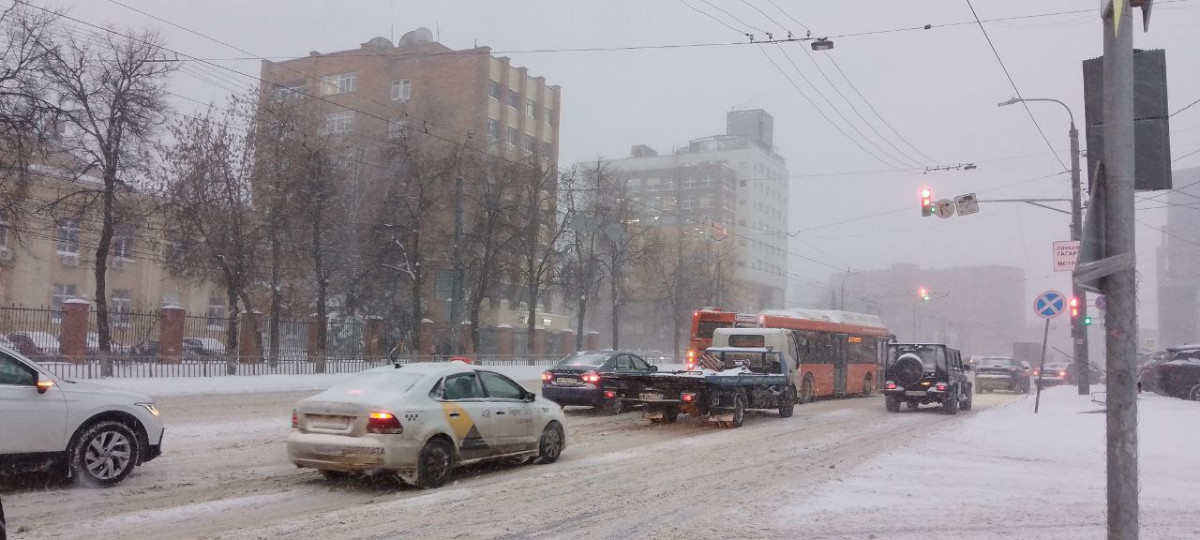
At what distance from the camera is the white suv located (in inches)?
328

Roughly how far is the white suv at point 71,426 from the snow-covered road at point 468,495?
267 mm

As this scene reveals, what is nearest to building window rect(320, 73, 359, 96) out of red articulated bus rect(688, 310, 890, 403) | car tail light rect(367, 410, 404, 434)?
red articulated bus rect(688, 310, 890, 403)

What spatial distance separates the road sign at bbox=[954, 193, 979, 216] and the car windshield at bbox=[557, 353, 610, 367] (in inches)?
404

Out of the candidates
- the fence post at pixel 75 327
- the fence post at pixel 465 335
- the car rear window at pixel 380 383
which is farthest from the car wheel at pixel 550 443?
the fence post at pixel 465 335

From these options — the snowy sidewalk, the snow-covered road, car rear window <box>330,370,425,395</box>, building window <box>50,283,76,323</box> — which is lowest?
the snow-covered road

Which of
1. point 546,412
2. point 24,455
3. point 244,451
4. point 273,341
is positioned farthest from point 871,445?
point 273,341

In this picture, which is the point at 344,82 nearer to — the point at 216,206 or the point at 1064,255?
the point at 216,206

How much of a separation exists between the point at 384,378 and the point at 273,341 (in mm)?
28261

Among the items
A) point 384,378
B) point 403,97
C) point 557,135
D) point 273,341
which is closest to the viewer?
point 384,378

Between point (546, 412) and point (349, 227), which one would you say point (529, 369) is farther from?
point (546, 412)

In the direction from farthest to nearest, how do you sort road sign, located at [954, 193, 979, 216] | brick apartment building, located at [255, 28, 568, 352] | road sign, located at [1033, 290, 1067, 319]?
brick apartment building, located at [255, 28, 568, 352]
road sign, located at [954, 193, 979, 216]
road sign, located at [1033, 290, 1067, 319]

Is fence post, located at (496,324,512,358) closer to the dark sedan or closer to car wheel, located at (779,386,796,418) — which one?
the dark sedan

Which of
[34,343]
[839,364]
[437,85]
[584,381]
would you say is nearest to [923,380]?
[839,364]

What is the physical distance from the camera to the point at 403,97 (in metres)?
68.4
